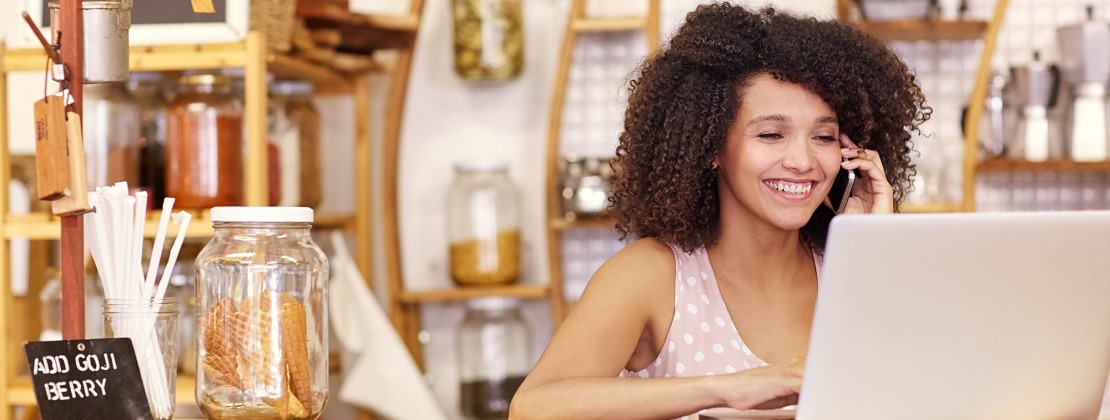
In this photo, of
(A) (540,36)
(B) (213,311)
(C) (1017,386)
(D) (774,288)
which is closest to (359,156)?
(A) (540,36)

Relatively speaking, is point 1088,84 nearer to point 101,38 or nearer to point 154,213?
point 154,213

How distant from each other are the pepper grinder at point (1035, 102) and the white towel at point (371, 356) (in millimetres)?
1662

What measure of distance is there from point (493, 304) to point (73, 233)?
6.75ft

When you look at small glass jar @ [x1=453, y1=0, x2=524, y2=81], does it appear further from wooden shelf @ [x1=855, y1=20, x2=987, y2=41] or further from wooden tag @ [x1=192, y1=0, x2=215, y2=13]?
wooden tag @ [x1=192, y1=0, x2=215, y2=13]

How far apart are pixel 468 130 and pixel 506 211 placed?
31cm

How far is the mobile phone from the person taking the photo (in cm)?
176

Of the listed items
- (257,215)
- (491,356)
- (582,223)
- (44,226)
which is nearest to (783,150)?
(257,215)

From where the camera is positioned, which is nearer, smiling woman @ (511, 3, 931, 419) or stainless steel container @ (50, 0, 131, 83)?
stainless steel container @ (50, 0, 131, 83)

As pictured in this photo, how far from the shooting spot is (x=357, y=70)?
2961 mm

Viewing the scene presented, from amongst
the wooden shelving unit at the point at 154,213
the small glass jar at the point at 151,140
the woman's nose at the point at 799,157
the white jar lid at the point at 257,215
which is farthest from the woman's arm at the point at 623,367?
the small glass jar at the point at 151,140

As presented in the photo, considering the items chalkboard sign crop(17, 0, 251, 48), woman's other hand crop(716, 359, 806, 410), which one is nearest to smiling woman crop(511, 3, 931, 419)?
woman's other hand crop(716, 359, 806, 410)

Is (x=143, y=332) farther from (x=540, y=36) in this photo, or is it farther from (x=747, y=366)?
(x=540, y=36)

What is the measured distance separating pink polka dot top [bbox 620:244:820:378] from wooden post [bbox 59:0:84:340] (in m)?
0.80

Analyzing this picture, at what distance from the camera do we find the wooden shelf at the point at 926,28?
2.95m
